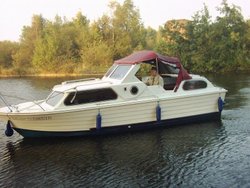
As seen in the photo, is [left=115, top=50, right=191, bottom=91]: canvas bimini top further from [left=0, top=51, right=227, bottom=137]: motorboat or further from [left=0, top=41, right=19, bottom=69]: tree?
[left=0, top=41, right=19, bottom=69]: tree

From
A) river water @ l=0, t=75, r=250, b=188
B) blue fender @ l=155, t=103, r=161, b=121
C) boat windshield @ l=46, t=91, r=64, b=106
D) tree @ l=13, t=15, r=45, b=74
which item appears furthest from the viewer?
tree @ l=13, t=15, r=45, b=74

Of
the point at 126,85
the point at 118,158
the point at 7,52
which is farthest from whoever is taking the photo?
the point at 7,52

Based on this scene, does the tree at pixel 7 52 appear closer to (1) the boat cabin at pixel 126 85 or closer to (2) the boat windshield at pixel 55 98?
(2) the boat windshield at pixel 55 98

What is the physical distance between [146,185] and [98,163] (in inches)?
115

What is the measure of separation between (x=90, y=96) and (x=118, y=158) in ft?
12.1

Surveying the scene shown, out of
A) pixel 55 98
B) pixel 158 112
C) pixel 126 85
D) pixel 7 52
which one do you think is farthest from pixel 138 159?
pixel 7 52

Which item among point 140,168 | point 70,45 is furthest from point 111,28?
point 140,168

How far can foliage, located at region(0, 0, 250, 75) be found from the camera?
198 ft

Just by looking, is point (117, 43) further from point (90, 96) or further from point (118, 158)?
point (118, 158)

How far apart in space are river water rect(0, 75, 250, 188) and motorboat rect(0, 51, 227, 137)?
568mm

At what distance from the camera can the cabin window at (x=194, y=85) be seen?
62.7 feet

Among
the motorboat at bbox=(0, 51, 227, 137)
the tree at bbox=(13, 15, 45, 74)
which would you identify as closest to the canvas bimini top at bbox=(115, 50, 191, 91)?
the motorboat at bbox=(0, 51, 227, 137)

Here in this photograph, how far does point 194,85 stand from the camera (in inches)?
759

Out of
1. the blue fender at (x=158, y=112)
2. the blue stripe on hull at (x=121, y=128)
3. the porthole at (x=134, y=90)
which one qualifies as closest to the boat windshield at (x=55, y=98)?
the blue stripe on hull at (x=121, y=128)
